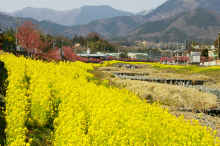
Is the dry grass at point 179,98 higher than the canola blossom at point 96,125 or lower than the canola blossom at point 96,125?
lower

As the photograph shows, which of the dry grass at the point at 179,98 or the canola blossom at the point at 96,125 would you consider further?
the dry grass at the point at 179,98

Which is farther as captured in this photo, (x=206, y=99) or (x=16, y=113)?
(x=206, y=99)

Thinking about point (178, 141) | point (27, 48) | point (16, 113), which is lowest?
point (178, 141)

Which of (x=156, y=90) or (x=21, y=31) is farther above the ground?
(x=21, y=31)

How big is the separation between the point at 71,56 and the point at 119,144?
48543 millimetres

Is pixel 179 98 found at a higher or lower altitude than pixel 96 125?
lower

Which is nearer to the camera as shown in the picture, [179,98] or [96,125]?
[96,125]

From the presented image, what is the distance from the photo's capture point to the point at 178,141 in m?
5.45

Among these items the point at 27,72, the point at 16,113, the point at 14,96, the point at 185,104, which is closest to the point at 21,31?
the point at 27,72

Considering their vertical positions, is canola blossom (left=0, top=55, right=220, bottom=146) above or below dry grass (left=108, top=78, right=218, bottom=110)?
above

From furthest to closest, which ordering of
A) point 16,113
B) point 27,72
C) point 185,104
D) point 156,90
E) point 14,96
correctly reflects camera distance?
1. point 156,90
2. point 185,104
3. point 27,72
4. point 14,96
5. point 16,113

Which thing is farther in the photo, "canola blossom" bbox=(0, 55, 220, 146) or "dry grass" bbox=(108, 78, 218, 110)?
"dry grass" bbox=(108, 78, 218, 110)

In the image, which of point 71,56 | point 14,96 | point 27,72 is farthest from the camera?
point 71,56

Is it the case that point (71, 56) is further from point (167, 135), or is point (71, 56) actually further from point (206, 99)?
point (167, 135)
